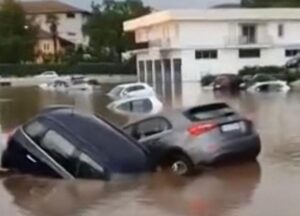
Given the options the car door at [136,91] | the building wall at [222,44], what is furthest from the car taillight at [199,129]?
the building wall at [222,44]

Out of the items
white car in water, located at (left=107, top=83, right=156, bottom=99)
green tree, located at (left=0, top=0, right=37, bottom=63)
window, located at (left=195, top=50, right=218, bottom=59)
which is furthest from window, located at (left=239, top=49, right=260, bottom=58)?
green tree, located at (left=0, top=0, right=37, bottom=63)

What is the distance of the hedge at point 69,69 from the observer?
10225 cm

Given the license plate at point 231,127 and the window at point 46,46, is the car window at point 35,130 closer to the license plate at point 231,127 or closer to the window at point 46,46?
the license plate at point 231,127

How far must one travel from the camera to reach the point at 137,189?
14.6 metres

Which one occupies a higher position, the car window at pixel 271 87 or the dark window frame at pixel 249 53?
the dark window frame at pixel 249 53

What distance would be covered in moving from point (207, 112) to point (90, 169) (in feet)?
9.11

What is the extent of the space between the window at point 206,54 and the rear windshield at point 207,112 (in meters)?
66.3

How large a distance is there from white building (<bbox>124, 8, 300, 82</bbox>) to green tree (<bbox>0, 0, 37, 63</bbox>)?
92.6ft

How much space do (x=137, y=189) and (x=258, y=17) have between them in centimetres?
7229

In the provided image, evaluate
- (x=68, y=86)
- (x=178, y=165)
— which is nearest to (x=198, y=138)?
(x=178, y=165)

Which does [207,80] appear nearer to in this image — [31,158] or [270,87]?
[270,87]

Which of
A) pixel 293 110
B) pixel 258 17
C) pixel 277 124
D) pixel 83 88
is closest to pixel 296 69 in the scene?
pixel 258 17

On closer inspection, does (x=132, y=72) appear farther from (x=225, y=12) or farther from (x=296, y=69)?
(x=296, y=69)

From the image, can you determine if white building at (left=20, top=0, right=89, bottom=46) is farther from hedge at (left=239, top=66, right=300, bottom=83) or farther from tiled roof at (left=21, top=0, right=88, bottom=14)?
hedge at (left=239, top=66, right=300, bottom=83)
